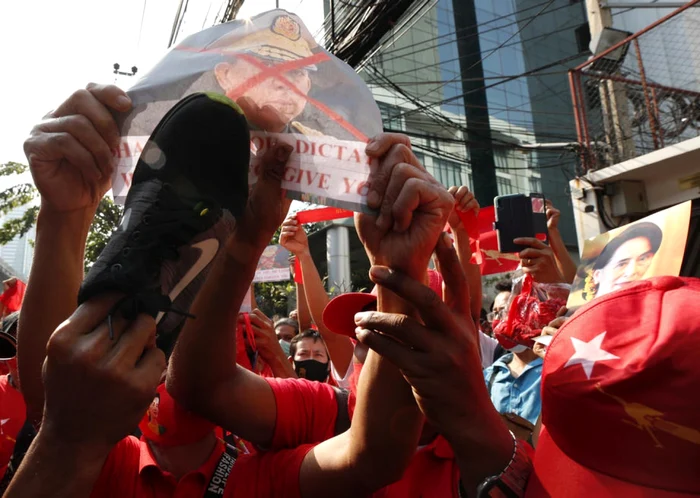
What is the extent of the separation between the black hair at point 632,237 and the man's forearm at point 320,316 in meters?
1.44

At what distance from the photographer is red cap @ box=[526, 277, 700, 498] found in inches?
32.3

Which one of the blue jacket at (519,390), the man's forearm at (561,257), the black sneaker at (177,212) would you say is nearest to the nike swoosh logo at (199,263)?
the black sneaker at (177,212)

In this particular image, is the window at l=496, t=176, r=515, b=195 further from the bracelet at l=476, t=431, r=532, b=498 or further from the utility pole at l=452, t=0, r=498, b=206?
the bracelet at l=476, t=431, r=532, b=498

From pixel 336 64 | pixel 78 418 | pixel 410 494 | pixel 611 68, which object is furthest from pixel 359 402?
pixel 611 68

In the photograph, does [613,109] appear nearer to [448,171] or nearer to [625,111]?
[625,111]

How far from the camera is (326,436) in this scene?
5.39 ft

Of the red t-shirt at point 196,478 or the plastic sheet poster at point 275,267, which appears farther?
the plastic sheet poster at point 275,267

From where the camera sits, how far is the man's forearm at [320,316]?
8.87ft

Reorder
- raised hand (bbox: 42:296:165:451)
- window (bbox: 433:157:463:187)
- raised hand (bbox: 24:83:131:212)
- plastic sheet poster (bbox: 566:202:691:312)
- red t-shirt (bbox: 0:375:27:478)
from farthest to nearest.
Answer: window (bbox: 433:157:463:187), red t-shirt (bbox: 0:375:27:478), plastic sheet poster (bbox: 566:202:691:312), raised hand (bbox: 24:83:131:212), raised hand (bbox: 42:296:165:451)

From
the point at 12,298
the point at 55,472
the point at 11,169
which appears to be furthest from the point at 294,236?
the point at 11,169

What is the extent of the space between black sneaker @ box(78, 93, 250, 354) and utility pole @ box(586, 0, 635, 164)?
6.07 meters

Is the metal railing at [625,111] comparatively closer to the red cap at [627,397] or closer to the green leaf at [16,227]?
the red cap at [627,397]

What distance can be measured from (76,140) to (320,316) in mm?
1798

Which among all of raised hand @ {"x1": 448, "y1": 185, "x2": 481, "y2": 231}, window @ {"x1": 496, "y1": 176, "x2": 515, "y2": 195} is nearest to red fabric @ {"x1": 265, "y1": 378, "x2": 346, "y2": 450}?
raised hand @ {"x1": 448, "y1": 185, "x2": 481, "y2": 231}
